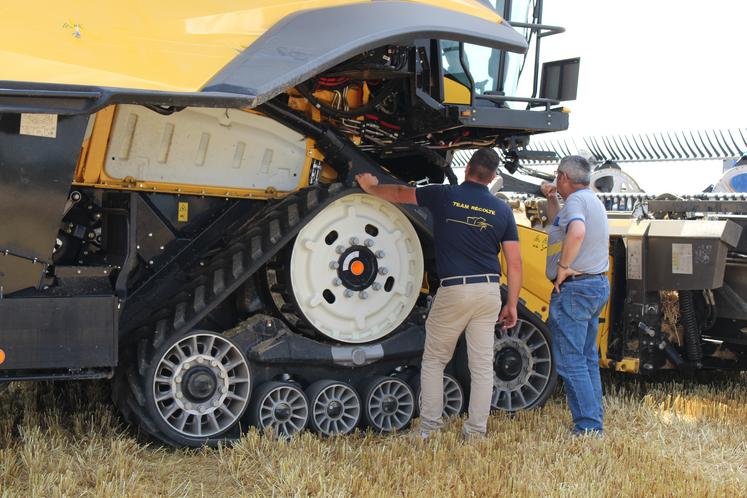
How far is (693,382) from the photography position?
7109 millimetres

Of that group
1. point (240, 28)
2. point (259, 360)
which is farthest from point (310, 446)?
point (240, 28)

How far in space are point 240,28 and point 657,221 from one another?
11.3ft

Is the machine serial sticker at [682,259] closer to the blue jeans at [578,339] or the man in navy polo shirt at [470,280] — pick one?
the blue jeans at [578,339]

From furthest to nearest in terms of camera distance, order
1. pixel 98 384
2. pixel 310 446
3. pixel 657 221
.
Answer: pixel 657 221 < pixel 98 384 < pixel 310 446

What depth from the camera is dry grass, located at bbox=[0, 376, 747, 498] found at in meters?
4.11

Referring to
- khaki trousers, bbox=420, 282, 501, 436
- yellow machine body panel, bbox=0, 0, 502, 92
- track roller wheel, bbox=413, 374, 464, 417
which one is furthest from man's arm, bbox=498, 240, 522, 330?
yellow machine body panel, bbox=0, 0, 502, 92

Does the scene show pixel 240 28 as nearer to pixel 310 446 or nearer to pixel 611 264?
pixel 310 446

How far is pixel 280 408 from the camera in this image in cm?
501

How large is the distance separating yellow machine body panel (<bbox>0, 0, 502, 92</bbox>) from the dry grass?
1.70 m

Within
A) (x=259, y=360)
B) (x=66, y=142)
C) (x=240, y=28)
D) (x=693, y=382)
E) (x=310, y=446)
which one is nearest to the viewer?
(x=66, y=142)

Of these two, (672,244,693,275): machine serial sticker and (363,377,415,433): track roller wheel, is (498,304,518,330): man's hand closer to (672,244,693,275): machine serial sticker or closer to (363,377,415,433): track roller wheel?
(363,377,415,433): track roller wheel

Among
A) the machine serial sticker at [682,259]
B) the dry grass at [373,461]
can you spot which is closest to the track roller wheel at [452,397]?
the dry grass at [373,461]

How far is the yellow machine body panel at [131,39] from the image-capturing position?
3859 mm

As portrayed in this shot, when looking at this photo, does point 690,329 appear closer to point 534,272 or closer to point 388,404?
point 534,272
